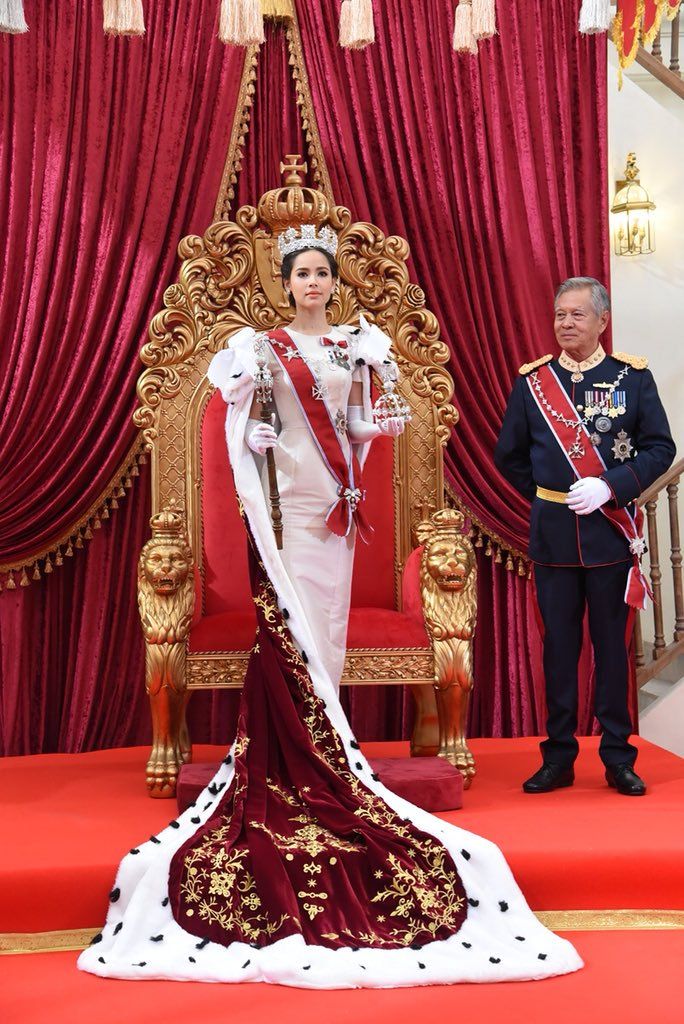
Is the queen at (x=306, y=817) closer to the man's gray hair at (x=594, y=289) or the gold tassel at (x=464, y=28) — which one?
the man's gray hair at (x=594, y=289)

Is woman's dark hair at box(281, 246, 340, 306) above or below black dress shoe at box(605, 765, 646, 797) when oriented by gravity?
above

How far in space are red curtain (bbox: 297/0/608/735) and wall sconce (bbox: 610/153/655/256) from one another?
0.58 meters

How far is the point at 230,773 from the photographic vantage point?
10.4ft

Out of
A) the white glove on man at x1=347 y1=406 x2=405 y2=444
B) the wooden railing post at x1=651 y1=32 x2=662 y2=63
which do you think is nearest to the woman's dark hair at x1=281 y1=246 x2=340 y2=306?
the white glove on man at x1=347 y1=406 x2=405 y2=444

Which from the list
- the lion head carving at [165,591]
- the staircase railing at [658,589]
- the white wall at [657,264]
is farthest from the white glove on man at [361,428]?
the white wall at [657,264]

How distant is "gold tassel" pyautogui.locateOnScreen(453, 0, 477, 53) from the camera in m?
3.83

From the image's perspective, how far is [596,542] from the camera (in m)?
3.46

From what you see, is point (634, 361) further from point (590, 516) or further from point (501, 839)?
point (501, 839)

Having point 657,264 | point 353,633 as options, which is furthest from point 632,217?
point 353,633

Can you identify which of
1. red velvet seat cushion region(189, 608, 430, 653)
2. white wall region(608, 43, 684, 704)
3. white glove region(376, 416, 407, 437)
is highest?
white wall region(608, 43, 684, 704)

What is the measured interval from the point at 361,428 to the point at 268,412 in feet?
1.04

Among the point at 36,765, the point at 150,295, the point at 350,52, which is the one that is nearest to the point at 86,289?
the point at 150,295

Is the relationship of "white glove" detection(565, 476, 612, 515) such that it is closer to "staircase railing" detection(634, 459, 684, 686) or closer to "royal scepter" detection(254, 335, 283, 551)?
"royal scepter" detection(254, 335, 283, 551)

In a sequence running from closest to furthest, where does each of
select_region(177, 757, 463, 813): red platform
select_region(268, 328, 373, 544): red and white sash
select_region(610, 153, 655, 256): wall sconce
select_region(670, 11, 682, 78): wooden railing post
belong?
select_region(177, 757, 463, 813): red platform → select_region(268, 328, 373, 544): red and white sash → select_region(670, 11, 682, 78): wooden railing post → select_region(610, 153, 655, 256): wall sconce
